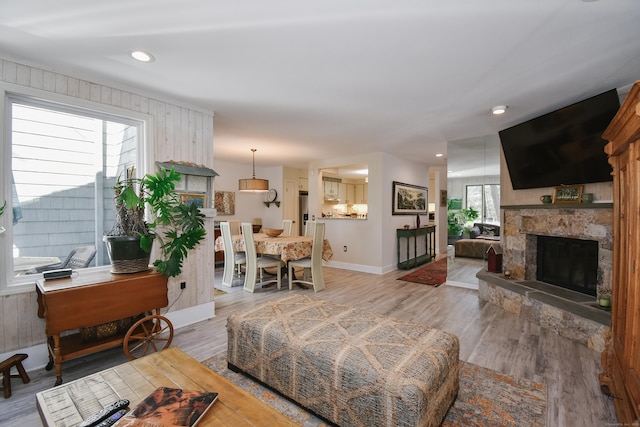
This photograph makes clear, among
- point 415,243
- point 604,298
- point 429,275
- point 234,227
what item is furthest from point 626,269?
point 234,227

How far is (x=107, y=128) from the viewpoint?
2.79m

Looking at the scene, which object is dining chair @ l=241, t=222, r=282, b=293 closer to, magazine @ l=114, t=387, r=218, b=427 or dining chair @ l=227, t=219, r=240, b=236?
dining chair @ l=227, t=219, r=240, b=236

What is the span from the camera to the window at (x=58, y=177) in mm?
2309

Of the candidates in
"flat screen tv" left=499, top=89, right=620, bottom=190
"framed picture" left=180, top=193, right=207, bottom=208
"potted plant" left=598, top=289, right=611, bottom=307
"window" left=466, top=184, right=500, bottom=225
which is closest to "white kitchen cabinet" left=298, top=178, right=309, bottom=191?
"window" left=466, top=184, right=500, bottom=225

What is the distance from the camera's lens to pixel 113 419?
1094mm

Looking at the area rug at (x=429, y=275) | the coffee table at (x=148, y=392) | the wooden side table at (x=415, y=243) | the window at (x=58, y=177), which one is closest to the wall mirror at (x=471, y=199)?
the area rug at (x=429, y=275)

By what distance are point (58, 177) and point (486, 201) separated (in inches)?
209

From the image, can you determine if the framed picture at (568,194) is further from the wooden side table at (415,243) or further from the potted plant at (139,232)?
the potted plant at (139,232)

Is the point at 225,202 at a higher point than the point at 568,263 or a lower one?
higher

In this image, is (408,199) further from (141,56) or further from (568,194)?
(141,56)

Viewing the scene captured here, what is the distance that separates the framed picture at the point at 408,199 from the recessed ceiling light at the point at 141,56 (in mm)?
4793

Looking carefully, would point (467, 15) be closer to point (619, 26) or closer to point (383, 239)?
point (619, 26)

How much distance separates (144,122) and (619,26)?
3.86 metres

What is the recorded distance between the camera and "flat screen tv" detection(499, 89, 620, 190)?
8.98ft
